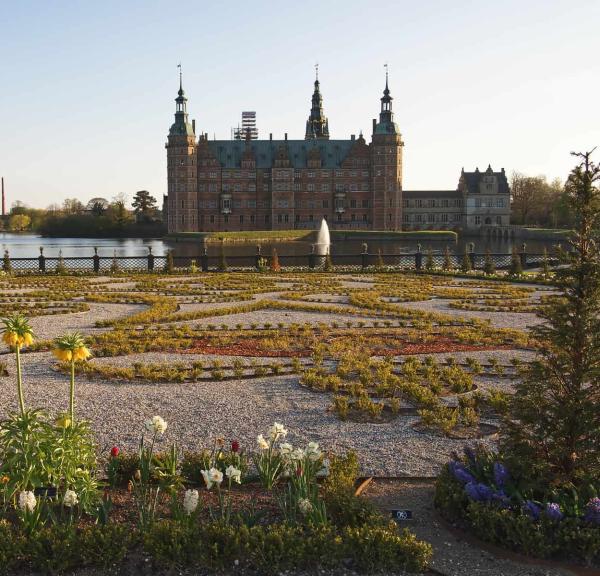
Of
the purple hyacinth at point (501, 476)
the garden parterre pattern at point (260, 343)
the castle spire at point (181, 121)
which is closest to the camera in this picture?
the purple hyacinth at point (501, 476)

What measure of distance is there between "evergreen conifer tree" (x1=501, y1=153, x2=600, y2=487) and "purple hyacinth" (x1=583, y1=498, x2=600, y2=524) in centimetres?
28

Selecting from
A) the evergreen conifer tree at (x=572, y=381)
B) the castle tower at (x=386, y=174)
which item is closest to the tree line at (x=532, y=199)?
the castle tower at (x=386, y=174)

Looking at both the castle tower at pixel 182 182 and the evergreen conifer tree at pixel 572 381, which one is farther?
the castle tower at pixel 182 182

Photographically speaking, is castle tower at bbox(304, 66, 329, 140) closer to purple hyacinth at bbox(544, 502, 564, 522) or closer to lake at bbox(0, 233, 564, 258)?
lake at bbox(0, 233, 564, 258)

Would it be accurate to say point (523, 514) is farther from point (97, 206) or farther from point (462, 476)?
point (97, 206)

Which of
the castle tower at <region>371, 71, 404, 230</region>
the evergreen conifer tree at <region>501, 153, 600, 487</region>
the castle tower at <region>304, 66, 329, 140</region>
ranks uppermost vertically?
the castle tower at <region>304, 66, 329, 140</region>

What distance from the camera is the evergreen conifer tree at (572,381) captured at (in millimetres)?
5109

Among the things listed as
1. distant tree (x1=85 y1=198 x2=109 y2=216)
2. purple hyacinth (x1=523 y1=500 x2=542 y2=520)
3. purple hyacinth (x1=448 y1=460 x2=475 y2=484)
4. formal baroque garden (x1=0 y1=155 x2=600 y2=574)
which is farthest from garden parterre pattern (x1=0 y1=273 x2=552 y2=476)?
distant tree (x1=85 y1=198 x2=109 y2=216)

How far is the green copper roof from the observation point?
96.5m

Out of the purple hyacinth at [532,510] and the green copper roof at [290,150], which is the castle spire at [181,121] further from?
the purple hyacinth at [532,510]

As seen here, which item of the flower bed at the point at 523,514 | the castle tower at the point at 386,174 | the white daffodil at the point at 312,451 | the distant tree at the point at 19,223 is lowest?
the flower bed at the point at 523,514

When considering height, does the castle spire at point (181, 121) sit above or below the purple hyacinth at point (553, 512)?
above

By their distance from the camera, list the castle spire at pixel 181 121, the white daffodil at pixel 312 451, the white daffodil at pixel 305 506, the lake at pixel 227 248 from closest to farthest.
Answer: the white daffodil at pixel 305 506 → the white daffodil at pixel 312 451 → the lake at pixel 227 248 → the castle spire at pixel 181 121

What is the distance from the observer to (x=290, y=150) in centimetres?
9762
